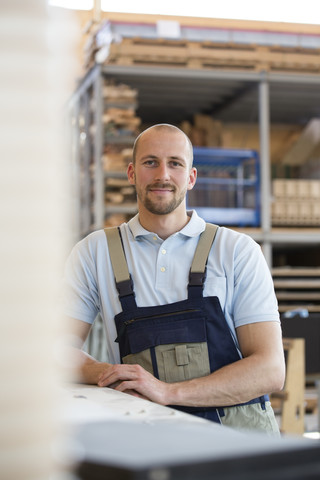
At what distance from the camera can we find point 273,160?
11078mm

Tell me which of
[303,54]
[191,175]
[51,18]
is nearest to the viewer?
[51,18]

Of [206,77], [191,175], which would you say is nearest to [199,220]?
[191,175]

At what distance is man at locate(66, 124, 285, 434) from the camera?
84.4 inches

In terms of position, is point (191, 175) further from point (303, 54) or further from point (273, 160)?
point (273, 160)

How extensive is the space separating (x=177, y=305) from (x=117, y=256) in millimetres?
295

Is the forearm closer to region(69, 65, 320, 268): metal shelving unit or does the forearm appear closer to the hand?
the hand

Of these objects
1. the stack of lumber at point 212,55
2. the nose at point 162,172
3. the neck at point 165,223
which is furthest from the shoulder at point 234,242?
the stack of lumber at point 212,55

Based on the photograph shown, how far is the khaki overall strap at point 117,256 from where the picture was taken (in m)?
2.37

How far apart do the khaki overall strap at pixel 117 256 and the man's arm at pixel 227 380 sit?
36 centimetres

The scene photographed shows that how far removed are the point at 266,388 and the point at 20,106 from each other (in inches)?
75.2

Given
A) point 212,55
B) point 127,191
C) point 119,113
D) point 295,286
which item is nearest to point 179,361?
point 127,191

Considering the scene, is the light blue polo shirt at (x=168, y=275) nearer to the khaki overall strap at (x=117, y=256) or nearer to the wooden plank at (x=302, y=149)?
the khaki overall strap at (x=117, y=256)

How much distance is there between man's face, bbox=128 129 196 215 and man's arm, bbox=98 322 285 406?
57cm

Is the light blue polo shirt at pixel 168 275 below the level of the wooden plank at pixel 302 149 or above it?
below
